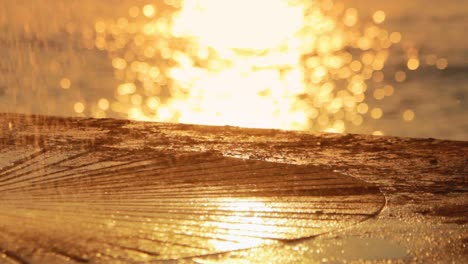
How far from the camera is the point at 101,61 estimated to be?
14.2 meters

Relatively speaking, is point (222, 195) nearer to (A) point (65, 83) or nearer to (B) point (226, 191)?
(B) point (226, 191)

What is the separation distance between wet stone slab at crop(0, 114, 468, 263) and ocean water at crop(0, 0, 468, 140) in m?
4.72

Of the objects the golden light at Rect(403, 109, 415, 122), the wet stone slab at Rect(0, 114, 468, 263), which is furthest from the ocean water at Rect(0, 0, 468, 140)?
the wet stone slab at Rect(0, 114, 468, 263)

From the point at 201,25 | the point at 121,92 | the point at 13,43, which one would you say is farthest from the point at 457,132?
the point at 201,25

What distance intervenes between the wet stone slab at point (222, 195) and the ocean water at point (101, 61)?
472 centimetres

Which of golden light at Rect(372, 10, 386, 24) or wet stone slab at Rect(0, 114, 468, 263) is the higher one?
golden light at Rect(372, 10, 386, 24)

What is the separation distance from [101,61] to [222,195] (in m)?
A: 10.8

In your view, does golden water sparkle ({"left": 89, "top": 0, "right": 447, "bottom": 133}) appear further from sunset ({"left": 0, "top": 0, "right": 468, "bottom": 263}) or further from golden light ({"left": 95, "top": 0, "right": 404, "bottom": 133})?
sunset ({"left": 0, "top": 0, "right": 468, "bottom": 263})

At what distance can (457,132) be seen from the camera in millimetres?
9297

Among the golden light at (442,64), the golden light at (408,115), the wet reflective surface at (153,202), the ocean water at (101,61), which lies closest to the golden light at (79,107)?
the ocean water at (101,61)

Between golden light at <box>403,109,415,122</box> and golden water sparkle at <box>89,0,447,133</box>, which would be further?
golden water sparkle at <box>89,0,447,133</box>

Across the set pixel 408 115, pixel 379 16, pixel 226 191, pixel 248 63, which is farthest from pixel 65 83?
pixel 226 191

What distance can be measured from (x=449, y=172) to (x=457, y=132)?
538 centimetres

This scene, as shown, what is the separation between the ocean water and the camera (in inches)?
407
